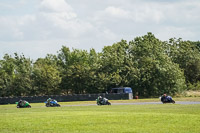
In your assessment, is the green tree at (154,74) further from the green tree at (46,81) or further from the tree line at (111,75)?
the green tree at (46,81)

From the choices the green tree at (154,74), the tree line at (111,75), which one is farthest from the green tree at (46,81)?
the green tree at (154,74)

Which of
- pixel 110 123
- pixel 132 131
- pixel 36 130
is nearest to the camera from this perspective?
pixel 132 131

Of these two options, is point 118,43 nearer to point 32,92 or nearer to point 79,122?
point 32,92

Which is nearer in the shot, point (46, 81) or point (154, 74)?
point (154, 74)

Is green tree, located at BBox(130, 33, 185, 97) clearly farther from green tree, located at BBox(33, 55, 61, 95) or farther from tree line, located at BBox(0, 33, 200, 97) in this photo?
A: green tree, located at BBox(33, 55, 61, 95)

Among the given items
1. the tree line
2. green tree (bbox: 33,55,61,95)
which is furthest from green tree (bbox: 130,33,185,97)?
green tree (bbox: 33,55,61,95)

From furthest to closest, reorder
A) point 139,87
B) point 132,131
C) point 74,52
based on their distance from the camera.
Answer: point 74,52, point 139,87, point 132,131

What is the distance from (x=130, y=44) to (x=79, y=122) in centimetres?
7468

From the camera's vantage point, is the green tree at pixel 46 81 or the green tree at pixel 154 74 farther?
the green tree at pixel 46 81

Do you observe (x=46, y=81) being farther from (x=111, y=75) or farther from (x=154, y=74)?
(x=154, y=74)

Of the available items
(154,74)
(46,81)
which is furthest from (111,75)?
(46,81)

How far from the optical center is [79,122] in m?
25.4

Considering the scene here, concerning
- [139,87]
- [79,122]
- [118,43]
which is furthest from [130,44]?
[79,122]

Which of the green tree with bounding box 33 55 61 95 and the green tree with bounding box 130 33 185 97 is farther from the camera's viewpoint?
the green tree with bounding box 33 55 61 95
